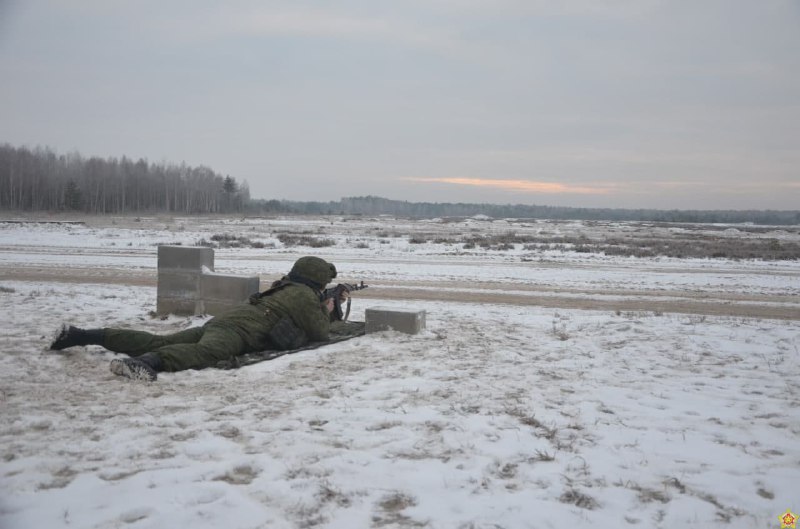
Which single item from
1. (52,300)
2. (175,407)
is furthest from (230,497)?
(52,300)

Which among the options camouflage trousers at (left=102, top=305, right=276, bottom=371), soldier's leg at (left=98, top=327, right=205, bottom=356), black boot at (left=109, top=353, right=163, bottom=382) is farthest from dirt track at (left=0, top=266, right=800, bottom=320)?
black boot at (left=109, top=353, right=163, bottom=382)

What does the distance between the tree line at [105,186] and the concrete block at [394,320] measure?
94887 millimetres

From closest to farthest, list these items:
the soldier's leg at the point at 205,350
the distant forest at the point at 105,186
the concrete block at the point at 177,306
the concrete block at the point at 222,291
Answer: the soldier's leg at the point at 205,350
the concrete block at the point at 222,291
the concrete block at the point at 177,306
the distant forest at the point at 105,186

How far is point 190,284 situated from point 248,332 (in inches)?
154

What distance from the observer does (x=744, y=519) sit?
11.0 feet

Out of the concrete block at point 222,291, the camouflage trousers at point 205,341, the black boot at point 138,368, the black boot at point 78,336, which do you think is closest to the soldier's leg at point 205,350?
the camouflage trousers at point 205,341

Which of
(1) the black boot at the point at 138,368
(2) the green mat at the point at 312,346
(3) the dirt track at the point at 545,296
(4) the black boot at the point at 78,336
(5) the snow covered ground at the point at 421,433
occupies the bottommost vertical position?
(3) the dirt track at the point at 545,296

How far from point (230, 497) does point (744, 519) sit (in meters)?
3.12

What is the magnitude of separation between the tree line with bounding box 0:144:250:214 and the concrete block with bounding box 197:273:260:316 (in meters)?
91.9

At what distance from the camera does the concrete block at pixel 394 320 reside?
879 centimetres

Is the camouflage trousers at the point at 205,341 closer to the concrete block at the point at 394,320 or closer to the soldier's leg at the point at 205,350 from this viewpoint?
the soldier's leg at the point at 205,350

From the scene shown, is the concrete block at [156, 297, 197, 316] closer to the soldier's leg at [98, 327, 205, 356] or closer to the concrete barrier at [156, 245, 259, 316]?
the concrete barrier at [156, 245, 259, 316]

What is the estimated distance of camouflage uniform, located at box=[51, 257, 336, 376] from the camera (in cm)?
636

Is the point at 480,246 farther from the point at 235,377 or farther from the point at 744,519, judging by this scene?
the point at 744,519
